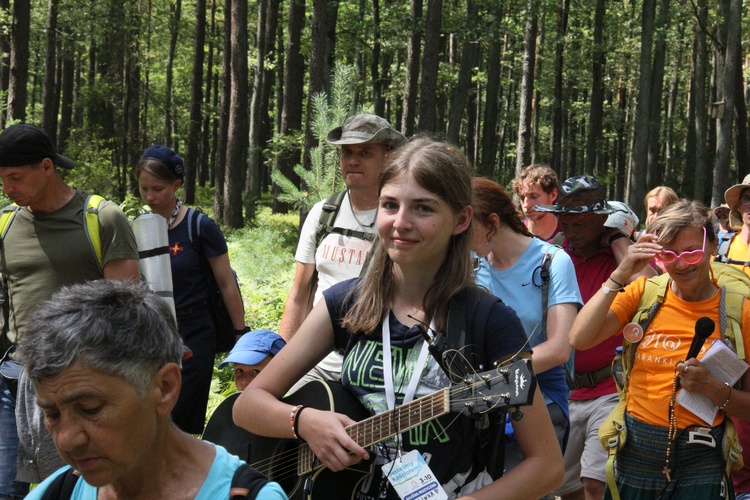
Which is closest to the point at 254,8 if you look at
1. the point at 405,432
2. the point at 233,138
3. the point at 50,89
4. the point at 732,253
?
the point at 50,89

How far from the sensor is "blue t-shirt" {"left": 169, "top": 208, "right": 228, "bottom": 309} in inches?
234

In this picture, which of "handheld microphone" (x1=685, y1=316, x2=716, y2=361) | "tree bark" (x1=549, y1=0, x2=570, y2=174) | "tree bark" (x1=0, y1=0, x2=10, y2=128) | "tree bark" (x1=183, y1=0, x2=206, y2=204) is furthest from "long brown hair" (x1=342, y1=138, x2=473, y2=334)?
"tree bark" (x1=549, y1=0, x2=570, y2=174)

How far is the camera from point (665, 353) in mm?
4652

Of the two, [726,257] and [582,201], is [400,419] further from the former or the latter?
[726,257]

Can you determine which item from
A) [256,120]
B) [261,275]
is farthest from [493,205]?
[256,120]

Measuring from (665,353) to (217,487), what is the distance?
3234mm

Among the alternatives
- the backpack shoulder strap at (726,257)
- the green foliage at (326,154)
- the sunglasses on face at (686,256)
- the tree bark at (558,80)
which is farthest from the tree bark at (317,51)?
the tree bark at (558,80)

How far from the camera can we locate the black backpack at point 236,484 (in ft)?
6.71

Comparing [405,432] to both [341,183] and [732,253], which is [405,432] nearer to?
[732,253]

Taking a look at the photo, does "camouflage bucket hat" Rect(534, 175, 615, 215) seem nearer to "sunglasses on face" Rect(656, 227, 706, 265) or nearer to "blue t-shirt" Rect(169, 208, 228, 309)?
"sunglasses on face" Rect(656, 227, 706, 265)

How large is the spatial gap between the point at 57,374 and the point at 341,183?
6.33 m

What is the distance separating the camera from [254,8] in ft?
123

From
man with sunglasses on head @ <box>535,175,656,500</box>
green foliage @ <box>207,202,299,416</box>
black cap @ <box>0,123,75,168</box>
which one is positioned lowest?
green foliage @ <box>207,202,299,416</box>

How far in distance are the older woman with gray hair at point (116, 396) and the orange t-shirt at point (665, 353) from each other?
3.12m
